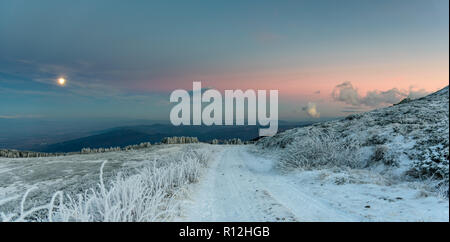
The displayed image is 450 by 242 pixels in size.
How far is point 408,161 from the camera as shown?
6613 mm

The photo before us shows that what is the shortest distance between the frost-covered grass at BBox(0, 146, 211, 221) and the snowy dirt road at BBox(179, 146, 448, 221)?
481mm

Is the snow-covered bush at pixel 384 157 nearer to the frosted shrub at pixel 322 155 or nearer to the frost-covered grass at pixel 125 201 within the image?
the frosted shrub at pixel 322 155

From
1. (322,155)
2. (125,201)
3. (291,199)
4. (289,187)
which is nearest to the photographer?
(125,201)

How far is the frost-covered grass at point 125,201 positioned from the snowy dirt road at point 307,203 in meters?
0.48

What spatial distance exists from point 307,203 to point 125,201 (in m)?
3.39

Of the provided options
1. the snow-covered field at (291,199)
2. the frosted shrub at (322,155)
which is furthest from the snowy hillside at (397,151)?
the snow-covered field at (291,199)

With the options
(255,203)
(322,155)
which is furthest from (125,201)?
(322,155)

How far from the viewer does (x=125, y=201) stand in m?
3.59

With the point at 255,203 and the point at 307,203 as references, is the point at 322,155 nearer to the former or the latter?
the point at 307,203

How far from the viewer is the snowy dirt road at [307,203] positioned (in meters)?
3.63
